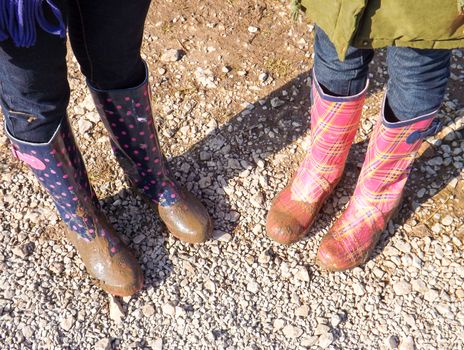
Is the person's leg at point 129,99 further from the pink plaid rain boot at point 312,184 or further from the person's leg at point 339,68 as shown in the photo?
the person's leg at point 339,68

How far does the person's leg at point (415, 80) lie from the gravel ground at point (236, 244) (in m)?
0.71

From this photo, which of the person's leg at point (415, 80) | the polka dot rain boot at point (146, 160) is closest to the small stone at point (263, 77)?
the polka dot rain boot at point (146, 160)

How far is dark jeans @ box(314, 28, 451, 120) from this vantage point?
1.84 meters

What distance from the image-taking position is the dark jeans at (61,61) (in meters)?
1.64

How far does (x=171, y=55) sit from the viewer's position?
3096mm

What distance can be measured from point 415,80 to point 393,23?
0.30 metres

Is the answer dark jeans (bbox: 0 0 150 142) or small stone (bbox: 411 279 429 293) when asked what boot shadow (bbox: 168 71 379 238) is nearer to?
small stone (bbox: 411 279 429 293)

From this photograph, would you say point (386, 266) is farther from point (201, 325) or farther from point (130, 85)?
point (130, 85)

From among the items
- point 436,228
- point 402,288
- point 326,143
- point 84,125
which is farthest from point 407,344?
point 84,125

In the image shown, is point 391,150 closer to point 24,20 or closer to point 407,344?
point 407,344

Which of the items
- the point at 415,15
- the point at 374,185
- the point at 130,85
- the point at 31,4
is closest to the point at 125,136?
the point at 130,85

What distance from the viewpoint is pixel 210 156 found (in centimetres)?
278

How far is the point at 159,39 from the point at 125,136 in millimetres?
1106

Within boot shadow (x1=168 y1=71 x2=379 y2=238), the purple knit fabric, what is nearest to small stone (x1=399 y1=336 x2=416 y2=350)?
boot shadow (x1=168 y1=71 x2=379 y2=238)
